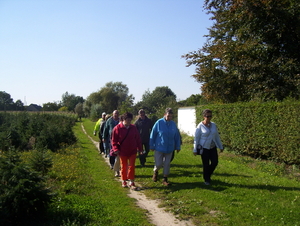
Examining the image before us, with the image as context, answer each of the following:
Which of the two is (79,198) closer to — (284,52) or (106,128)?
(106,128)

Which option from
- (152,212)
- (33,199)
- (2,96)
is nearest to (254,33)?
(152,212)

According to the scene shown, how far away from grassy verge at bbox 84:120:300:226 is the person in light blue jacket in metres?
0.59

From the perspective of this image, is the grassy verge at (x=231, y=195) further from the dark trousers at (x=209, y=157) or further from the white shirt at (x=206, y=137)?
the white shirt at (x=206, y=137)

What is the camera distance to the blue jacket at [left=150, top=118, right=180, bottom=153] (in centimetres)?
748

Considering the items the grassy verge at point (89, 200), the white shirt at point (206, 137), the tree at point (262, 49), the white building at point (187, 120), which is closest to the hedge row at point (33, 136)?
the grassy verge at point (89, 200)

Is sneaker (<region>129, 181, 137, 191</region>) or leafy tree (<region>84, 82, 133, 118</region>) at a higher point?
leafy tree (<region>84, 82, 133, 118</region>)

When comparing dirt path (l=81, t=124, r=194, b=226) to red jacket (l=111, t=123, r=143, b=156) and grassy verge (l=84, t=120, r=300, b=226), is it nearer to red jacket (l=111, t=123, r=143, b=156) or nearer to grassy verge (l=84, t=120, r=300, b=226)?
grassy verge (l=84, t=120, r=300, b=226)

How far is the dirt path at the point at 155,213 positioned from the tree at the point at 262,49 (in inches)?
405

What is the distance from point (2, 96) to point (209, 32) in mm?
45331

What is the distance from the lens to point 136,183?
312 inches

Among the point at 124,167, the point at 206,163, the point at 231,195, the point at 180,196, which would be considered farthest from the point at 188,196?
the point at 124,167

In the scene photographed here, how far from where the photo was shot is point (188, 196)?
646 centimetres

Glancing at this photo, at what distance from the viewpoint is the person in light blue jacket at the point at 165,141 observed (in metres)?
7.48

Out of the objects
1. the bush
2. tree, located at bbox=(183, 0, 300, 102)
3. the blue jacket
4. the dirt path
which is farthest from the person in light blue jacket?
tree, located at bbox=(183, 0, 300, 102)
